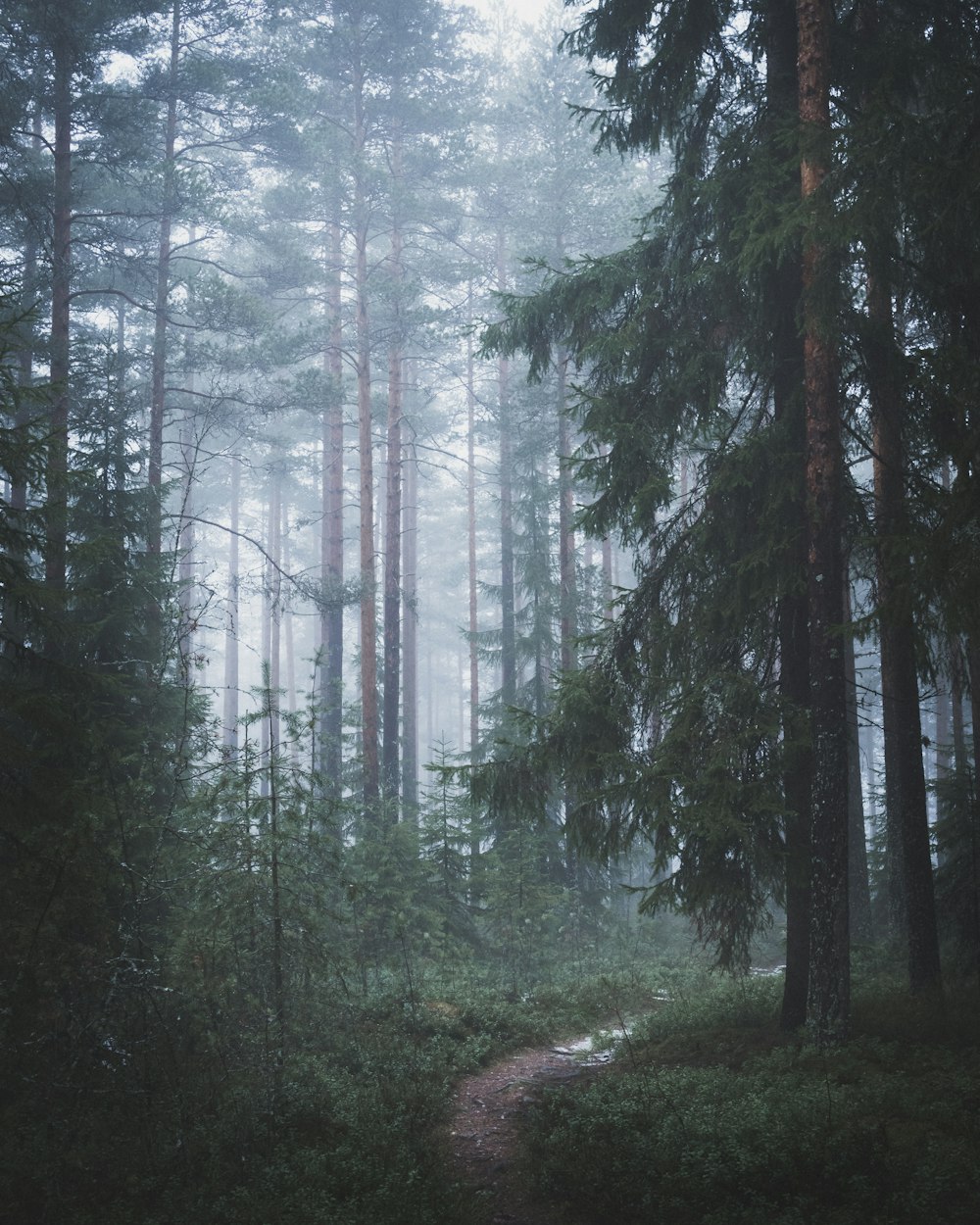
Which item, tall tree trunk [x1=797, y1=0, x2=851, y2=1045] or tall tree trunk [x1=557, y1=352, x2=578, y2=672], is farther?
tall tree trunk [x1=557, y1=352, x2=578, y2=672]

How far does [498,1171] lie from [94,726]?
5.85 meters

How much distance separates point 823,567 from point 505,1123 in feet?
21.1

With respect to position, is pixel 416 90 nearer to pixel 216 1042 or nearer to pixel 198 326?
pixel 198 326

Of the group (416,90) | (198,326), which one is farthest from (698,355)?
(416,90)

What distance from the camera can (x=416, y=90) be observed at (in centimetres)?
2258

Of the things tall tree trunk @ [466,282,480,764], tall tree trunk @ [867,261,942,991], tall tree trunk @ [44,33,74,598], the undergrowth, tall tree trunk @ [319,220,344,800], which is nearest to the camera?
the undergrowth

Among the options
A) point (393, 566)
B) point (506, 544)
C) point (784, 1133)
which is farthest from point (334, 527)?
point (784, 1133)

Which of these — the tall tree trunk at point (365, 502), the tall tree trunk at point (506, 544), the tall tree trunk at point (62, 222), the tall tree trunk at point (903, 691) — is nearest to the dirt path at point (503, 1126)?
the tall tree trunk at point (903, 691)

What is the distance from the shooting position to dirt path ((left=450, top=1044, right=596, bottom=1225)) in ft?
20.8

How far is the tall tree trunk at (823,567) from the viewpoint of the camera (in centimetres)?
802

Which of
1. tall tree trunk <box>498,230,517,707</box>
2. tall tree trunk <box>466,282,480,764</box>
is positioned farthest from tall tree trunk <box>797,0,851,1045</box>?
tall tree trunk <box>466,282,480,764</box>

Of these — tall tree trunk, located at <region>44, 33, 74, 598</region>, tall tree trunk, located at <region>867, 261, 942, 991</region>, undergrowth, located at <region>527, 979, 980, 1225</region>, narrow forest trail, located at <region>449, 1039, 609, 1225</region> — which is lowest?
narrow forest trail, located at <region>449, 1039, 609, 1225</region>

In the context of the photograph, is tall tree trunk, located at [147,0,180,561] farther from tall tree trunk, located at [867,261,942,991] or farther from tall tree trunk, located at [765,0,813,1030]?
tall tree trunk, located at [867,261,942,991]

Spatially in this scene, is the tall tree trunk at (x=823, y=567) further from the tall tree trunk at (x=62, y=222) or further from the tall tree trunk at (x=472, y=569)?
the tall tree trunk at (x=472, y=569)
